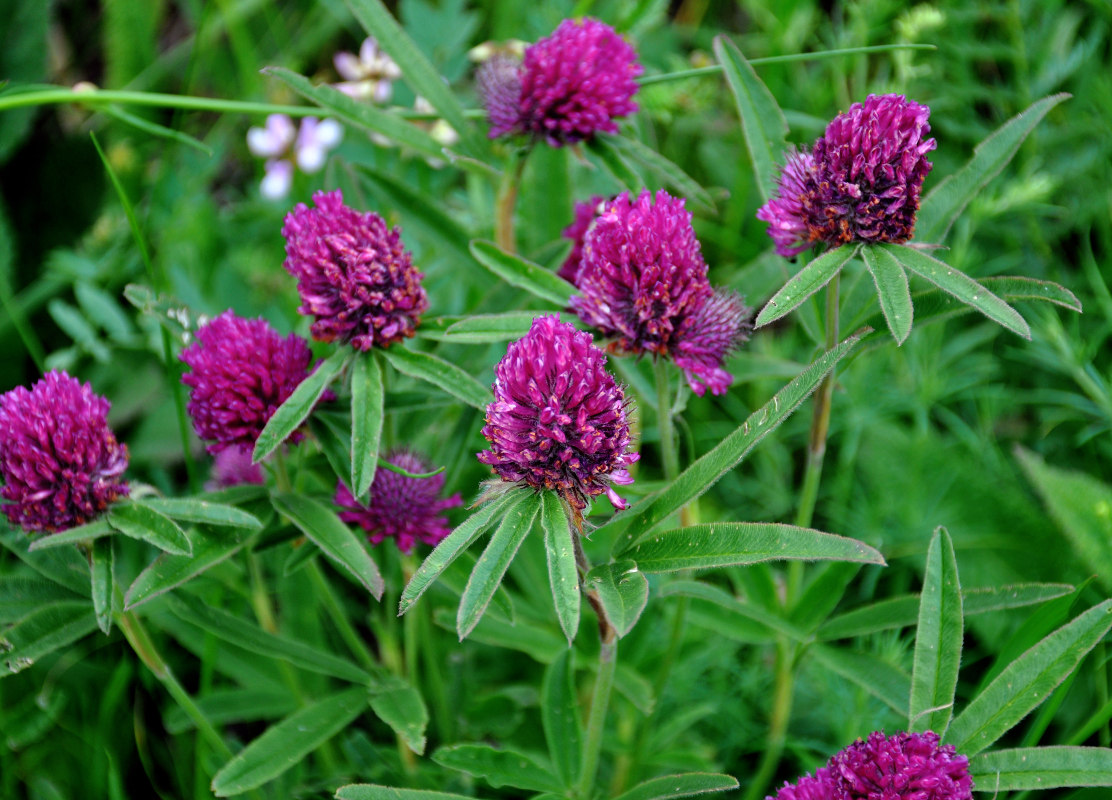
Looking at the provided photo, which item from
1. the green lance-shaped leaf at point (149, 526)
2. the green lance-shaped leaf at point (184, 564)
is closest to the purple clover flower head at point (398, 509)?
the green lance-shaped leaf at point (184, 564)

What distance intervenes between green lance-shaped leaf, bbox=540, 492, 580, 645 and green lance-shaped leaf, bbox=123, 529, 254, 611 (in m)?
0.58

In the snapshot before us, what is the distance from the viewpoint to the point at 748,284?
77.5 inches

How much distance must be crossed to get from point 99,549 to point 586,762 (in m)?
0.84

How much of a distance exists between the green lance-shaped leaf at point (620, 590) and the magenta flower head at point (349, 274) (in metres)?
0.54

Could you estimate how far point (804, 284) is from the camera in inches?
52.5

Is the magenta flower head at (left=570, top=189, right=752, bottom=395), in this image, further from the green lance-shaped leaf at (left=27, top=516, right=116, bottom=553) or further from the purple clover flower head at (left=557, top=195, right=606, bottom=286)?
the green lance-shaped leaf at (left=27, top=516, right=116, bottom=553)

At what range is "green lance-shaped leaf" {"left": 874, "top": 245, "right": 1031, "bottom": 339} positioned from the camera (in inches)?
51.1

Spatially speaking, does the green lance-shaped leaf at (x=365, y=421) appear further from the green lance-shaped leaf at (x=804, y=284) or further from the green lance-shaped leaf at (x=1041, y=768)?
the green lance-shaped leaf at (x=1041, y=768)

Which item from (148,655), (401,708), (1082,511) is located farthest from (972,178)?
(148,655)

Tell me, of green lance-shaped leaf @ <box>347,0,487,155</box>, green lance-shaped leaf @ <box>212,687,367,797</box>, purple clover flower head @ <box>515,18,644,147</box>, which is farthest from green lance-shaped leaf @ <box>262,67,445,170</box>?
green lance-shaped leaf @ <box>212,687,367,797</box>

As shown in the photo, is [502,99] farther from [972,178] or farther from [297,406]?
[972,178]

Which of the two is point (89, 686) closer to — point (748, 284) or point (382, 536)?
point (382, 536)

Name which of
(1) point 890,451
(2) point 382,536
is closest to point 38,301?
(2) point 382,536

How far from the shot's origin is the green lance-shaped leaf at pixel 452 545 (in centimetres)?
121
